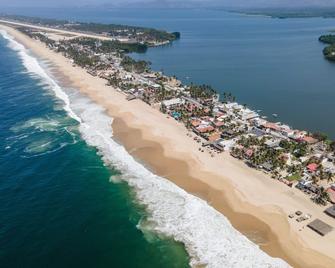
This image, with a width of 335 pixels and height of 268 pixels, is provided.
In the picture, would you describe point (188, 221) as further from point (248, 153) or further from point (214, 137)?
point (214, 137)

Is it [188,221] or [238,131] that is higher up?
[238,131]

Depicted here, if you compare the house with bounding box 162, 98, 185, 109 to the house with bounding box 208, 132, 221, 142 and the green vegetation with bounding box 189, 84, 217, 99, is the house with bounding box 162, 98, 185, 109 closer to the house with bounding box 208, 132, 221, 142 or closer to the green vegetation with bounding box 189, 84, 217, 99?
the green vegetation with bounding box 189, 84, 217, 99

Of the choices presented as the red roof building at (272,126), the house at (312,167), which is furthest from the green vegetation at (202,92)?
the house at (312,167)

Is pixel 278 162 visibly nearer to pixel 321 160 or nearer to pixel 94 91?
pixel 321 160

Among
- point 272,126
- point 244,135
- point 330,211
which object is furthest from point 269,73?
point 330,211

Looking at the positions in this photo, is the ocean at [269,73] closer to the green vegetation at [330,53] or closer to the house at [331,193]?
the green vegetation at [330,53]

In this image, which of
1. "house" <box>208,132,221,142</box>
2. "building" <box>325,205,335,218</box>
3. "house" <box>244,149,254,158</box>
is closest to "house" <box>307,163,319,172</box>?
"house" <box>244,149,254,158</box>

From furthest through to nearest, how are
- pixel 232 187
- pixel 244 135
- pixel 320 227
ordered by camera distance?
pixel 244 135 → pixel 232 187 → pixel 320 227

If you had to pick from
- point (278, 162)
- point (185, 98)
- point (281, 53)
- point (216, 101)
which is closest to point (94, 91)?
point (185, 98)
